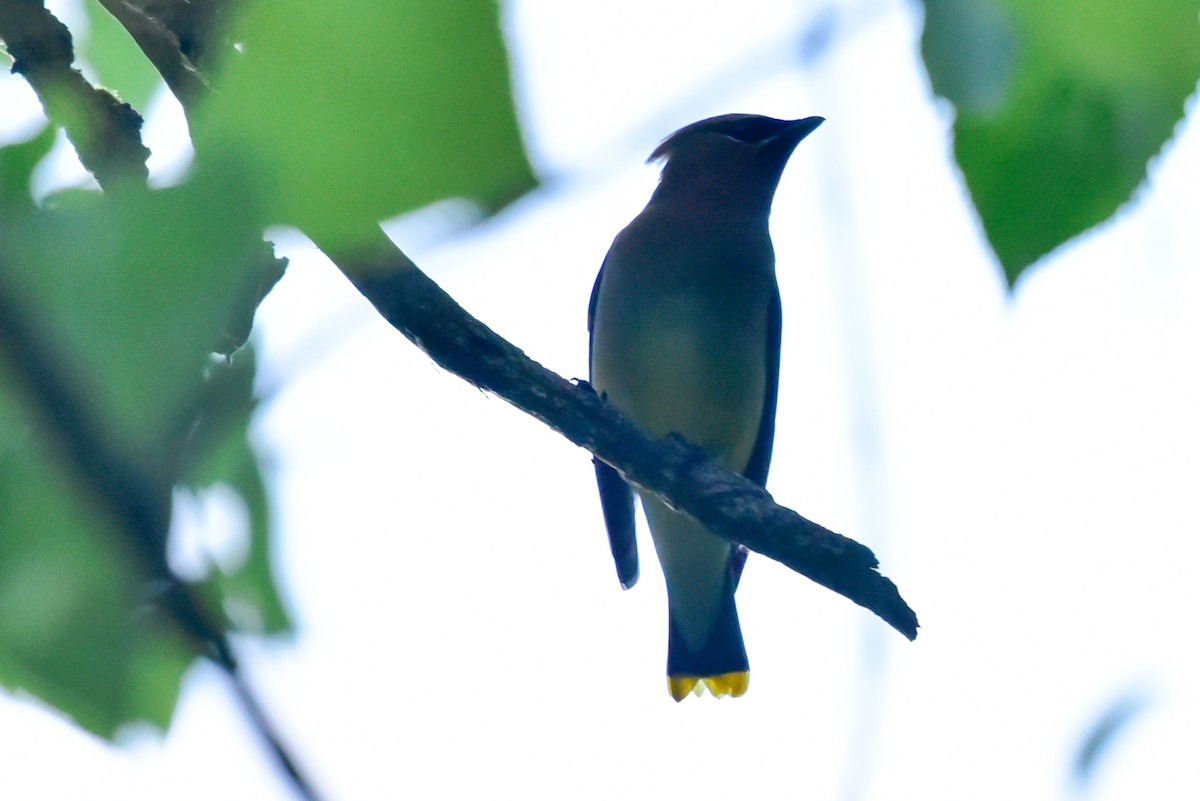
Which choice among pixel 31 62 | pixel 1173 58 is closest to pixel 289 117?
pixel 1173 58

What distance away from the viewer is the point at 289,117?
0.43m

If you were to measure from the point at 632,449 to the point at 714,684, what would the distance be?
3471 millimetres

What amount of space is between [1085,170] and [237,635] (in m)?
0.46

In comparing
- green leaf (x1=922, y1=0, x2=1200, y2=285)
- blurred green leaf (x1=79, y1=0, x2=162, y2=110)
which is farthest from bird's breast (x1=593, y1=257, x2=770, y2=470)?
green leaf (x1=922, y1=0, x2=1200, y2=285)

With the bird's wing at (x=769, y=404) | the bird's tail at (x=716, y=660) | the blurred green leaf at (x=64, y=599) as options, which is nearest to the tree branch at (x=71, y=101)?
the blurred green leaf at (x=64, y=599)

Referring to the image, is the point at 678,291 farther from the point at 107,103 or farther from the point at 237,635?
the point at 237,635

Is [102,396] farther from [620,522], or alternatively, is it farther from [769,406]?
[769,406]

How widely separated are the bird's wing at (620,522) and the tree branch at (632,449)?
2.49m

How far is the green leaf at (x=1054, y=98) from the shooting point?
576 millimetres

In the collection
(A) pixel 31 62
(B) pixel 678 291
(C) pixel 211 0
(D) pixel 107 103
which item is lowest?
(C) pixel 211 0

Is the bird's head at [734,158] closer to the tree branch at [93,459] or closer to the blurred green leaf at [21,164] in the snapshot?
the blurred green leaf at [21,164]

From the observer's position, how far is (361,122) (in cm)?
43

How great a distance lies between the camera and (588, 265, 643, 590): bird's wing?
5.35m

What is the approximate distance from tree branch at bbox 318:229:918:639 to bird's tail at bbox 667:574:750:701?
316cm
